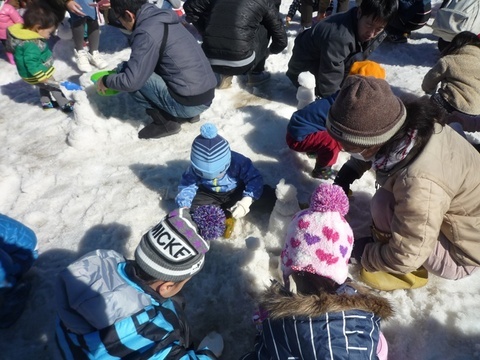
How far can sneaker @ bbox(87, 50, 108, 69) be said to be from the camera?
4516mm

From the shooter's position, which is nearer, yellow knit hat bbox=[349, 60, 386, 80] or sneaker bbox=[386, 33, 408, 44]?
yellow knit hat bbox=[349, 60, 386, 80]

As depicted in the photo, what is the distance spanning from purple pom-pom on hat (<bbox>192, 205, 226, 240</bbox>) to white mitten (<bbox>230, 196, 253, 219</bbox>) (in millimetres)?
110

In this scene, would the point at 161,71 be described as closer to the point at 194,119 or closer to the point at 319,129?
the point at 194,119

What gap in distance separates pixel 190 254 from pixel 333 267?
674 millimetres

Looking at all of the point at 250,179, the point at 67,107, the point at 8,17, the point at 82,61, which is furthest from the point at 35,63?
the point at 250,179

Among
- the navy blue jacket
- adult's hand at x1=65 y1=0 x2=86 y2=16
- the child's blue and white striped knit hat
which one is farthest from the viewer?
adult's hand at x1=65 y1=0 x2=86 y2=16

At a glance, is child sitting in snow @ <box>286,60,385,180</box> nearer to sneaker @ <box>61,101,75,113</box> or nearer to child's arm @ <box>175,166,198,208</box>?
child's arm @ <box>175,166,198,208</box>

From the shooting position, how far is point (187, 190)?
2.51 metres

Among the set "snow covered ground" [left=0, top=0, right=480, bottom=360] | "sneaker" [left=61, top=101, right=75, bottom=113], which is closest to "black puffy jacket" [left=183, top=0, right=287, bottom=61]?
"snow covered ground" [left=0, top=0, right=480, bottom=360]

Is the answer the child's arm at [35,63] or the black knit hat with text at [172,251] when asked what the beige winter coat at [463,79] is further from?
the child's arm at [35,63]

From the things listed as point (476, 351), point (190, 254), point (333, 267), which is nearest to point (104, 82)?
point (190, 254)

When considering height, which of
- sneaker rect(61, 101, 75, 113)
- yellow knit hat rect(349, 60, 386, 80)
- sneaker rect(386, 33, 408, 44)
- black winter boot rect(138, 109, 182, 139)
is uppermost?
yellow knit hat rect(349, 60, 386, 80)

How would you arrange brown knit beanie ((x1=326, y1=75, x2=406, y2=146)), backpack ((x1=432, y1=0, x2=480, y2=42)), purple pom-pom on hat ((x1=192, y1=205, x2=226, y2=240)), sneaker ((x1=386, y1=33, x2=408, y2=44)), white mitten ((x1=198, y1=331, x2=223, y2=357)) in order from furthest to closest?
sneaker ((x1=386, y1=33, x2=408, y2=44))
backpack ((x1=432, y1=0, x2=480, y2=42))
purple pom-pom on hat ((x1=192, y1=205, x2=226, y2=240))
white mitten ((x1=198, y1=331, x2=223, y2=357))
brown knit beanie ((x1=326, y1=75, x2=406, y2=146))

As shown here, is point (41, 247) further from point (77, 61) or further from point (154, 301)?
point (77, 61)
